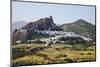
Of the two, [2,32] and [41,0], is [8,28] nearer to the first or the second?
[2,32]

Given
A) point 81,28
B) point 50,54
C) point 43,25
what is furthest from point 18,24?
point 81,28

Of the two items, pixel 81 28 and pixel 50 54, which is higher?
pixel 81 28

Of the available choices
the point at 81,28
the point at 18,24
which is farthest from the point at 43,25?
the point at 81,28

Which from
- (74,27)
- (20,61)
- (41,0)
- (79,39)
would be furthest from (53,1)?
(20,61)

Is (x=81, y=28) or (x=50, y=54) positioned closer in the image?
(x=50, y=54)

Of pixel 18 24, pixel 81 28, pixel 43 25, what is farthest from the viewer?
pixel 81 28

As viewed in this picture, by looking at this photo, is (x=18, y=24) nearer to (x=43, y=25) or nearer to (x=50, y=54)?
(x=43, y=25)

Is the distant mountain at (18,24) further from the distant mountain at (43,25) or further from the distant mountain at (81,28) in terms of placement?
the distant mountain at (81,28)

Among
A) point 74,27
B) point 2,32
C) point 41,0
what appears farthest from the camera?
point 74,27

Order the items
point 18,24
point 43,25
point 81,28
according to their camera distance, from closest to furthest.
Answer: point 18,24 < point 43,25 < point 81,28
